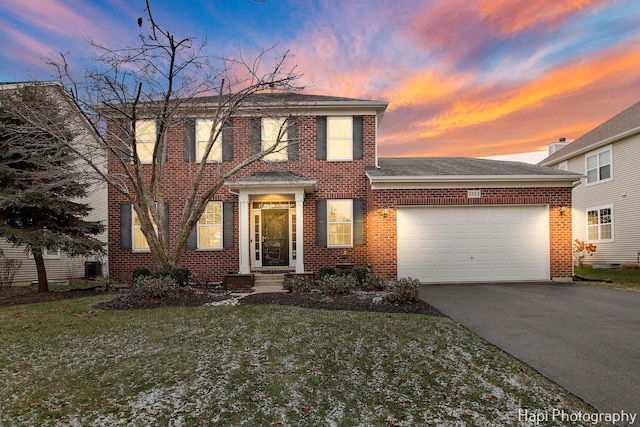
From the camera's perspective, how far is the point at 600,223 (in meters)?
16.5

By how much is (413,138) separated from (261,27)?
37.1 ft

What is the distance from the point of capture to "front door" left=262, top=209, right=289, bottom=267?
Answer: 12.2 meters

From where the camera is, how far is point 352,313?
6809 mm

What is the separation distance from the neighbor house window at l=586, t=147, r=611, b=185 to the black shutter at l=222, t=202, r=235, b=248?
16474mm

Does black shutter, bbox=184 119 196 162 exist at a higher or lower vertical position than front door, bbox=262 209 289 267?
higher

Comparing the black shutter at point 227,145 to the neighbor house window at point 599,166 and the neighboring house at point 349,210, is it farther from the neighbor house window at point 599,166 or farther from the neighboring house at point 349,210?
the neighbor house window at point 599,166

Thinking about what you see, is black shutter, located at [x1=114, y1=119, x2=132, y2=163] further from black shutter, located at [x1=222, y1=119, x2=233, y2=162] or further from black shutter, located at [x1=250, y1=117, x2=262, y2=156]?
black shutter, located at [x1=250, y1=117, x2=262, y2=156]

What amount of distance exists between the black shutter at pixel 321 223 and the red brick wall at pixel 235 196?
5.4 inches

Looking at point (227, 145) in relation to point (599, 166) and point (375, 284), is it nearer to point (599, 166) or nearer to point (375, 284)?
point (375, 284)

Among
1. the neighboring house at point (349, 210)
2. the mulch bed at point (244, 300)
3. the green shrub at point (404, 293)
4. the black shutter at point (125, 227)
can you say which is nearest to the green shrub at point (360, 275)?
the neighboring house at point (349, 210)

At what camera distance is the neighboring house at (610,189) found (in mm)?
14617

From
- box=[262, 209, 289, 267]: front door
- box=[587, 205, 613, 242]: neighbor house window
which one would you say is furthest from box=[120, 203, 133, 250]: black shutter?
box=[587, 205, 613, 242]: neighbor house window

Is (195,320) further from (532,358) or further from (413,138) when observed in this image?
(413,138)

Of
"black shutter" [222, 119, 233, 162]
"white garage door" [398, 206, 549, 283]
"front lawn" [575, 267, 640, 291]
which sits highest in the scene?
"black shutter" [222, 119, 233, 162]
